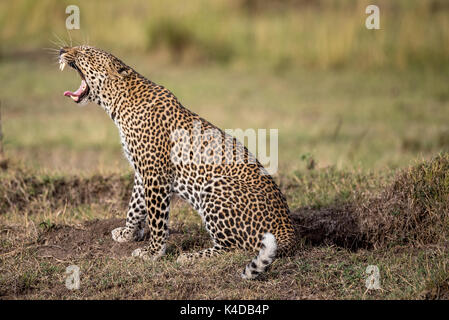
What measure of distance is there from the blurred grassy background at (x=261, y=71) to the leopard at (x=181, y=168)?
3800mm

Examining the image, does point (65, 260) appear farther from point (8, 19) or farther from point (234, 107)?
point (8, 19)

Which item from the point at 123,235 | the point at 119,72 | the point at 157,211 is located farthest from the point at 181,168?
the point at 119,72

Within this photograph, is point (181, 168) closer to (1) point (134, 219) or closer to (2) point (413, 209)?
(1) point (134, 219)

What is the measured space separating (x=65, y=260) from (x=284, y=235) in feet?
5.95

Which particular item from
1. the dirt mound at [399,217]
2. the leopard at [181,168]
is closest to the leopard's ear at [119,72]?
the leopard at [181,168]

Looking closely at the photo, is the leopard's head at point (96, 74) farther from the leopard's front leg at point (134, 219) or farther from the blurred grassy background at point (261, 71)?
the blurred grassy background at point (261, 71)

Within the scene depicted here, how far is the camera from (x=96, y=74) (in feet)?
19.7

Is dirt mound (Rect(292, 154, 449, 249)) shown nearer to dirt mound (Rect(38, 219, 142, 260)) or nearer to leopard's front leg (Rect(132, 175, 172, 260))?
leopard's front leg (Rect(132, 175, 172, 260))

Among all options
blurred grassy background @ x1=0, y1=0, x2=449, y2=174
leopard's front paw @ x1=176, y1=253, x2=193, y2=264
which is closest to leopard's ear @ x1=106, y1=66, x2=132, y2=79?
leopard's front paw @ x1=176, y1=253, x2=193, y2=264

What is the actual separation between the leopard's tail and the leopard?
0.48 meters

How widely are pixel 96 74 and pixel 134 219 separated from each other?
1.32 m

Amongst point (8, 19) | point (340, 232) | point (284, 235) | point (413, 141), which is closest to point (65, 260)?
point (284, 235)

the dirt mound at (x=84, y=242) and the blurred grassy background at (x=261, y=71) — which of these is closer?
the dirt mound at (x=84, y=242)

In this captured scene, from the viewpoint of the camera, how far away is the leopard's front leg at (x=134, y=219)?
6.17m
